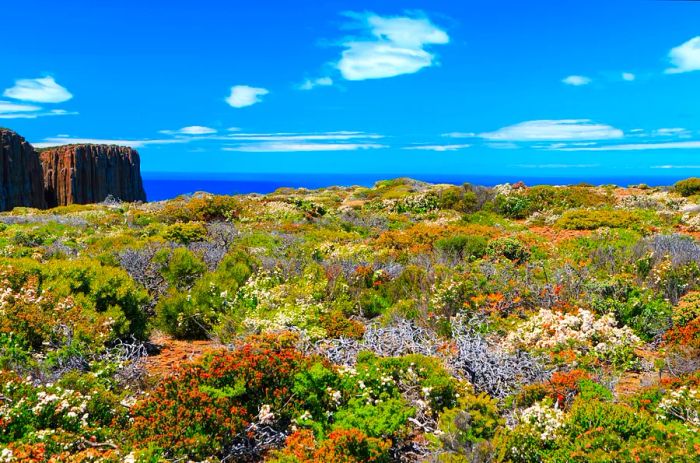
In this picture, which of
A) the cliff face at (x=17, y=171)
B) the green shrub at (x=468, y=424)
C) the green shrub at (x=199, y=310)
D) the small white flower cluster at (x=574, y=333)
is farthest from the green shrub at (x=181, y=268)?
the cliff face at (x=17, y=171)

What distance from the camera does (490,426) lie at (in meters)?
4.84

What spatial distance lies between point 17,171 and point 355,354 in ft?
307

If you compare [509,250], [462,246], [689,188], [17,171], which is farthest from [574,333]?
[17,171]

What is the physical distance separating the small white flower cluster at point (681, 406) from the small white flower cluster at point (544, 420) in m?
1.03

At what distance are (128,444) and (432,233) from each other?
11622mm

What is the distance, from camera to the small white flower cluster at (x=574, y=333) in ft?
23.1

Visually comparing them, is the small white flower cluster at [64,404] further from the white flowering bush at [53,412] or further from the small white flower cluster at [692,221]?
the small white flower cluster at [692,221]

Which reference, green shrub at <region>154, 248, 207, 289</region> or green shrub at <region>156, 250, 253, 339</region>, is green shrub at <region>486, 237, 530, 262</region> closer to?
green shrub at <region>156, 250, 253, 339</region>

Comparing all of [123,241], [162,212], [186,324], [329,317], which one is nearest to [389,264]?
[329,317]

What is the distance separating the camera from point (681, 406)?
200 inches

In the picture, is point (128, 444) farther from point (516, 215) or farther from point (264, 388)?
point (516, 215)

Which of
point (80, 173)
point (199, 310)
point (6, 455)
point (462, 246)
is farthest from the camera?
point (80, 173)

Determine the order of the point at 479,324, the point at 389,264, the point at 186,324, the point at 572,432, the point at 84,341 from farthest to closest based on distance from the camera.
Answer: the point at 389,264, the point at 186,324, the point at 479,324, the point at 84,341, the point at 572,432

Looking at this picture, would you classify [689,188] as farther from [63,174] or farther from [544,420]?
[63,174]
